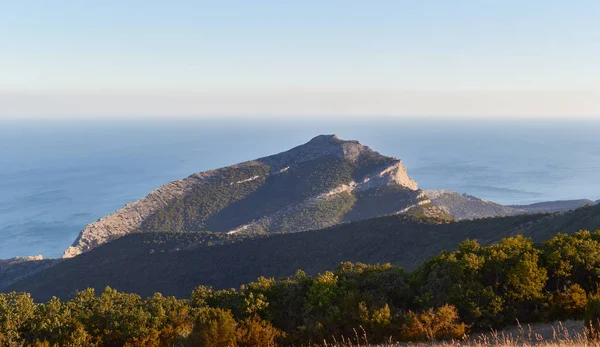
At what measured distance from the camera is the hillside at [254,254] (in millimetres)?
41938

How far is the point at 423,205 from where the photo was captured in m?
78.2

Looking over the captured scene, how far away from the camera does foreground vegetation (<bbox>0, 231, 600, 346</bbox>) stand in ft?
41.4

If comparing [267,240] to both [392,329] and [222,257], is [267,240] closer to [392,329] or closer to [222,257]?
[222,257]

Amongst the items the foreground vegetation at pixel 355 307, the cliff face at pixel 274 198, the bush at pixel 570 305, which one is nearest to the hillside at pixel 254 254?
the cliff face at pixel 274 198

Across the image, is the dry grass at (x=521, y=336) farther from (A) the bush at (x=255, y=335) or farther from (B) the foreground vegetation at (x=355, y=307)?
(A) the bush at (x=255, y=335)

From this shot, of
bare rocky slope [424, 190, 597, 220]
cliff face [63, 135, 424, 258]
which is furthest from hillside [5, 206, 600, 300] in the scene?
bare rocky slope [424, 190, 597, 220]

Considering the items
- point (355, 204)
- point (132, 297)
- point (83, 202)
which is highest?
point (132, 297)

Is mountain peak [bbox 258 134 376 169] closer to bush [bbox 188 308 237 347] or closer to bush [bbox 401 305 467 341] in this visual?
bush [bbox 401 305 467 341]

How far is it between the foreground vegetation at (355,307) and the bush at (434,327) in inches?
1.1

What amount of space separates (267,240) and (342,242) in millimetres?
10625

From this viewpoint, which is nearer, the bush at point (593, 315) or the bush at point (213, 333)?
the bush at point (593, 315)

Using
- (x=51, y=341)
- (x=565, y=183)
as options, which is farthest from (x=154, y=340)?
(x=565, y=183)

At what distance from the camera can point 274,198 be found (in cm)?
9581

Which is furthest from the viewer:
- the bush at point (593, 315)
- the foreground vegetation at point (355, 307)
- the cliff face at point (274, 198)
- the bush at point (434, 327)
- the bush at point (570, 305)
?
the cliff face at point (274, 198)
